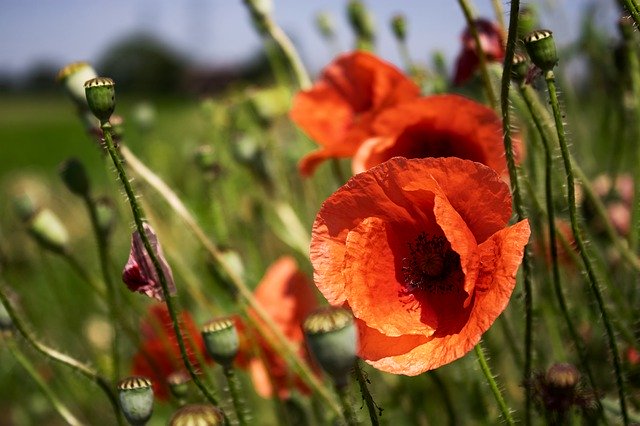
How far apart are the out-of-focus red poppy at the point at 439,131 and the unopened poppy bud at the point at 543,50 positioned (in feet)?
0.56

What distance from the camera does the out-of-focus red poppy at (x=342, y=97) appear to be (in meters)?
0.84

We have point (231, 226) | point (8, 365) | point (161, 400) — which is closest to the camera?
point (161, 400)

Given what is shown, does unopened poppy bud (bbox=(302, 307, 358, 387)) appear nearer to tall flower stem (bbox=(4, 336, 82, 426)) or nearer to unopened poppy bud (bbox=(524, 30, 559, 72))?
unopened poppy bud (bbox=(524, 30, 559, 72))

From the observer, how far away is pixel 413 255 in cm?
63

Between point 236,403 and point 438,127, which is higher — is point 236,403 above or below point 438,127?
below

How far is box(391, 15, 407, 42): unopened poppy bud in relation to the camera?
1049mm

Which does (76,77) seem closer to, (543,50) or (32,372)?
(32,372)

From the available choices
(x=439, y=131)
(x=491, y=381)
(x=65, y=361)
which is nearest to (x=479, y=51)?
(x=439, y=131)

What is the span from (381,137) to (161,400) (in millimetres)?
435

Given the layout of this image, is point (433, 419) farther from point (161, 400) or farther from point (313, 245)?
point (313, 245)

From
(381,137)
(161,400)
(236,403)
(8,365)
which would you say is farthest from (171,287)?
(8,365)

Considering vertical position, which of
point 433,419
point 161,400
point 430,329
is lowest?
point 433,419

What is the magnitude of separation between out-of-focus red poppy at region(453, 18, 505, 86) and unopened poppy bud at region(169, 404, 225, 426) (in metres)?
0.45

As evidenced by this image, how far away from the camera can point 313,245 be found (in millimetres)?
591
